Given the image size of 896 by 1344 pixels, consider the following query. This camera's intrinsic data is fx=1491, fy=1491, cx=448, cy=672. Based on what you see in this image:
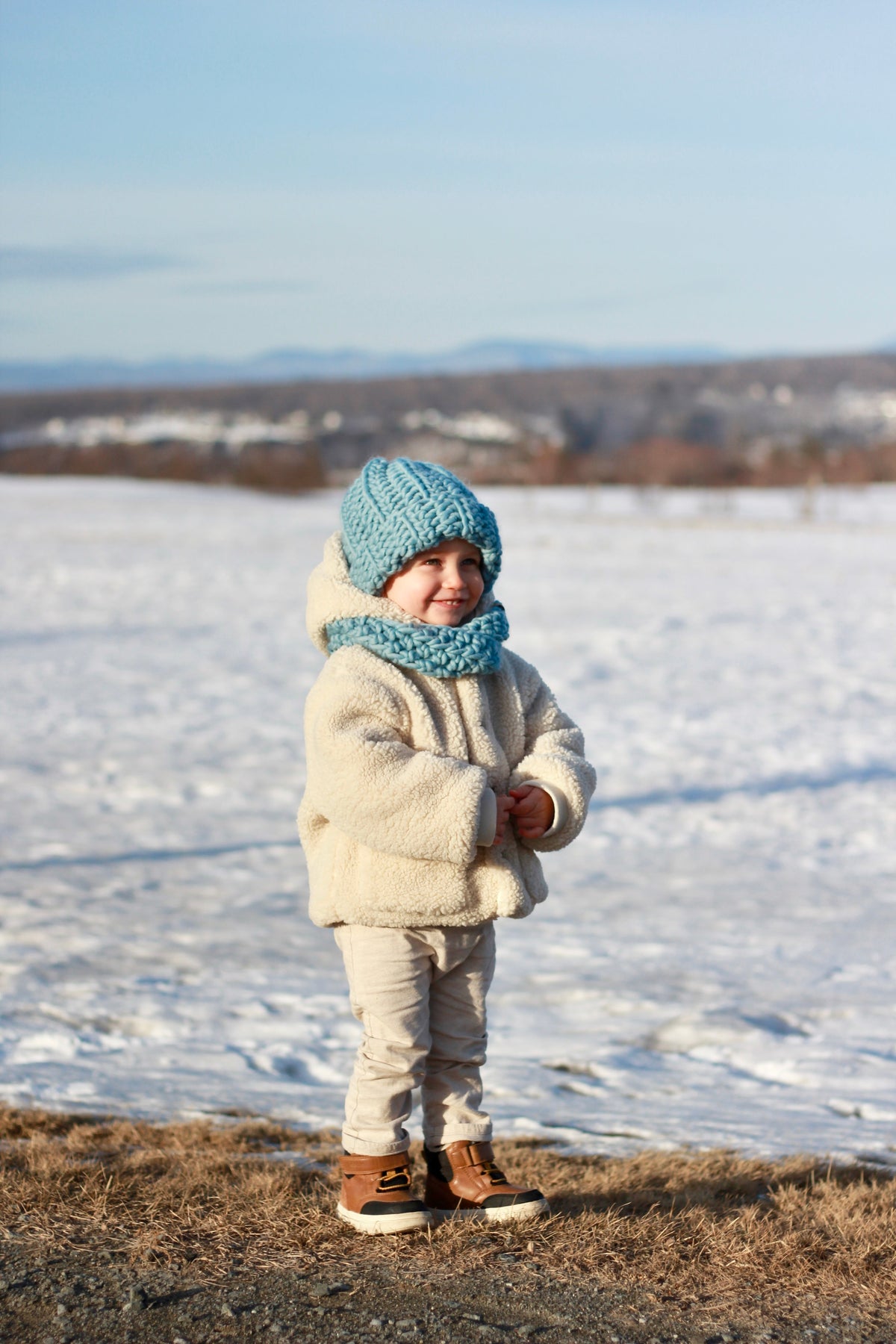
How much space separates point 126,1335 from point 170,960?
3311 mm

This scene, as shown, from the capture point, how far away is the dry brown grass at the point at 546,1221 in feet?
9.20

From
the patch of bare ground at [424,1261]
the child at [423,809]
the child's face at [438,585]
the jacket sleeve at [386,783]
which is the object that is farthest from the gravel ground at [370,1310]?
the child's face at [438,585]

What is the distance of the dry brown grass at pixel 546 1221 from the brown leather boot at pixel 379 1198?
0.09 feet

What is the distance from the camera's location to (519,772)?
3.01m

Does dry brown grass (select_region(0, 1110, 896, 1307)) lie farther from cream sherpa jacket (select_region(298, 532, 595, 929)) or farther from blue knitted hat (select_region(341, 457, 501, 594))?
blue knitted hat (select_region(341, 457, 501, 594))

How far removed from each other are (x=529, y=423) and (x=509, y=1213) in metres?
A: 101

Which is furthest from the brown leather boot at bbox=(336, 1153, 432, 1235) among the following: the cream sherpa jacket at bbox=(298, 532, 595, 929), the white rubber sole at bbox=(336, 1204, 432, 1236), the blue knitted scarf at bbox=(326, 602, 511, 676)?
the blue knitted scarf at bbox=(326, 602, 511, 676)

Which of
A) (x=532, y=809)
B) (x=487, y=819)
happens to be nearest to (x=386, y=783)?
(x=487, y=819)

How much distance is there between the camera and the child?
9.29ft

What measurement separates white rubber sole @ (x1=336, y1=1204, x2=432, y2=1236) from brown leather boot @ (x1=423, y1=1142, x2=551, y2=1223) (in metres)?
0.09

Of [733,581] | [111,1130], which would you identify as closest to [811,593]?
[733,581]

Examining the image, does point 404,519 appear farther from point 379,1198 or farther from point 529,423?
point 529,423

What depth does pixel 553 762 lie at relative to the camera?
298cm

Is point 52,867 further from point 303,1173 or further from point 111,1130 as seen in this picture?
point 303,1173
